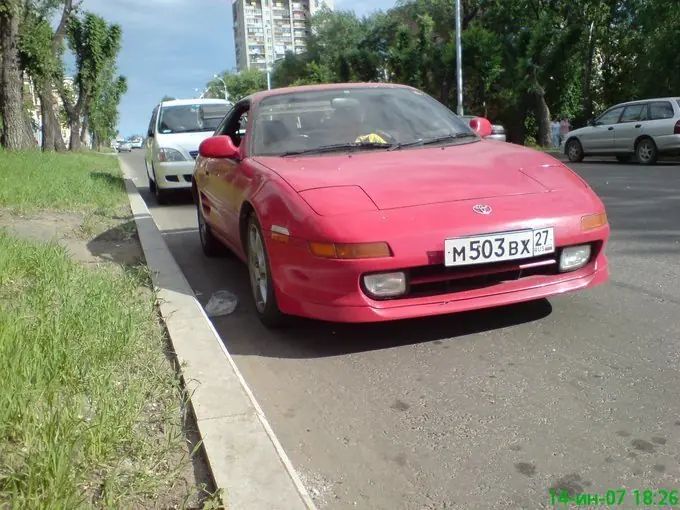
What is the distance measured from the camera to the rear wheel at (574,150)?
1808cm

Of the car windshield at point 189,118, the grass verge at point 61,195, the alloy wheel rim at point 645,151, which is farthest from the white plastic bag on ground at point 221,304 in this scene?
the alloy wheel rim at point 645,151

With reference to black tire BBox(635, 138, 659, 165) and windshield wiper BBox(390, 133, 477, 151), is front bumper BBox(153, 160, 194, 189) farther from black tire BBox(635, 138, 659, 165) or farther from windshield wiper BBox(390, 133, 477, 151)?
black tire BBox(635, 138, 659, 165)

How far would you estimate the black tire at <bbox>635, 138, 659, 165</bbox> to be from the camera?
15336 millimetres

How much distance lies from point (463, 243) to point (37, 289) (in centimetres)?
250

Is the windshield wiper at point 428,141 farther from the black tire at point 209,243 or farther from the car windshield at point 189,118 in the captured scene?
the car windshield at point 189,118

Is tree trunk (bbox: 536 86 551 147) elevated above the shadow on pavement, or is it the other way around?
tree trunk (bbox: 536 86 551 147)

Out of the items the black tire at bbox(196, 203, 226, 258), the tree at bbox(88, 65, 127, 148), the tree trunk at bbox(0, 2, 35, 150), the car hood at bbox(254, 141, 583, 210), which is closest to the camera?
the car hood at bbox(254, 141, 583, 210)

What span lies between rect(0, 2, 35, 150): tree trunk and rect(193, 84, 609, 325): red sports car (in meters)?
14.5

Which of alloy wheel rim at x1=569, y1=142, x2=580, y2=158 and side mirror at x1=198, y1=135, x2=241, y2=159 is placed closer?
side mirror at x1=198, y1=135, x2=241, y2=159

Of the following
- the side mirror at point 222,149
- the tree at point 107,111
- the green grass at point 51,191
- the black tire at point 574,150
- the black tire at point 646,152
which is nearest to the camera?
the side mirror at point 222,149

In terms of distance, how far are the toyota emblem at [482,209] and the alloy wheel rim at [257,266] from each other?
3.95 ft

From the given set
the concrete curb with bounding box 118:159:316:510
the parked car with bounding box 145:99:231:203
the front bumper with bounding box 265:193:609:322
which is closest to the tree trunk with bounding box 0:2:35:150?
the parked car with bounding box 145:99:231:203

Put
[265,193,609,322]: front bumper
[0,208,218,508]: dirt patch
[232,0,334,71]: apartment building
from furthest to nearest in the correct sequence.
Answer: [232,0,334,71]: apartment building, [265,193,609,322]: front bumper, [0,208,218,508]: dirt patch

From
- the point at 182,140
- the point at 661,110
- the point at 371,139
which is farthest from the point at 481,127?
the point at 661,110
